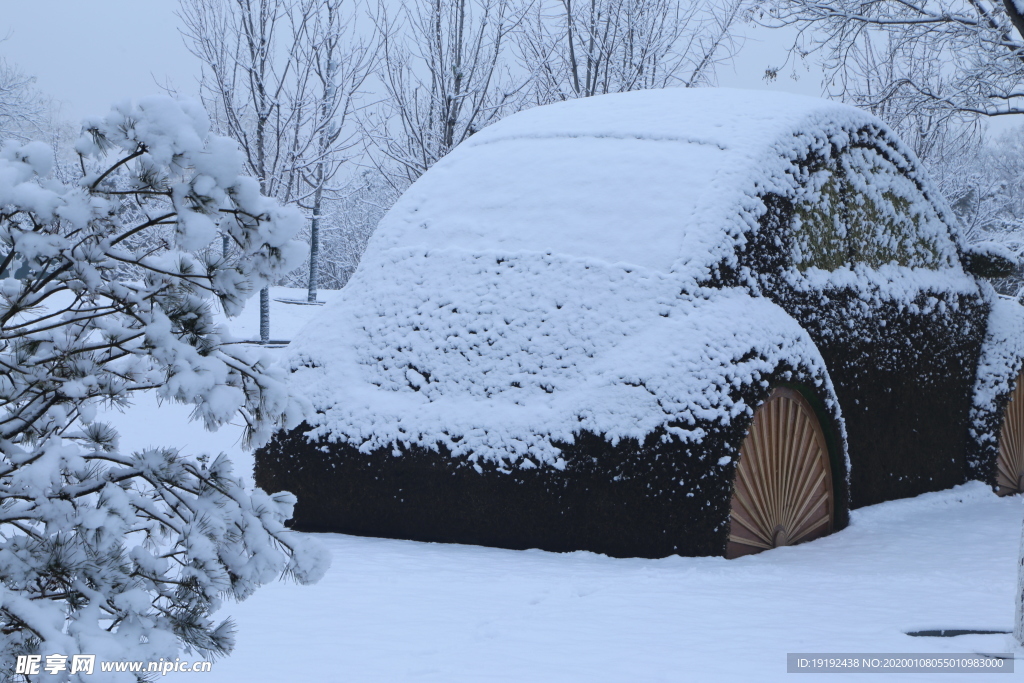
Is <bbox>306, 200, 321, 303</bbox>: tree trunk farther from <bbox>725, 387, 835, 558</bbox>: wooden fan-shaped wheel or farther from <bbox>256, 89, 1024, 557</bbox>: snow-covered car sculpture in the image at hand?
<bbox>725, 387, 835, 558</bbox>: wooden fan-shaped wheel

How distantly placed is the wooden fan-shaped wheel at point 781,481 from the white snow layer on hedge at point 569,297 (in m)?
0.27

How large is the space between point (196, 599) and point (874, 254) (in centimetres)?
555

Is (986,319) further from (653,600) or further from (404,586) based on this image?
(404,586)

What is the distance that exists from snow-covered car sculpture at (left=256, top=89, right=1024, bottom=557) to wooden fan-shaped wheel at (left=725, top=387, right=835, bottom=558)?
18 millimetres

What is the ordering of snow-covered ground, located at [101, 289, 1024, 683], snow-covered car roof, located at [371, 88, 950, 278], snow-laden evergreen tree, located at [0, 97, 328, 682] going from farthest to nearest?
1. snow-covered car roof, located at [371, 88, 950, 278]
2. snow-covered ground, located at [101, 289, 1024, 683]
3. snow-laden evergreen tree, located at [0, 97, 328, 682]

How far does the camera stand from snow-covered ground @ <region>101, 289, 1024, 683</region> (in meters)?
3.46

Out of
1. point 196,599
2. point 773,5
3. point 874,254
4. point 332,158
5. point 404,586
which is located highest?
point 773,5

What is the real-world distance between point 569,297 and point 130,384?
3178 mm

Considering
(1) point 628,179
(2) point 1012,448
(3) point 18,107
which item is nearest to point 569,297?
(1) point 628,179

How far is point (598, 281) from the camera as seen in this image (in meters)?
5.59

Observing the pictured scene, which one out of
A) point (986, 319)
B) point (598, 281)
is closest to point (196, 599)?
point (598, 281)

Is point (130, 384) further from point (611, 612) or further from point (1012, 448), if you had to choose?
point (1012, 448)

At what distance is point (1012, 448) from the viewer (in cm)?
852

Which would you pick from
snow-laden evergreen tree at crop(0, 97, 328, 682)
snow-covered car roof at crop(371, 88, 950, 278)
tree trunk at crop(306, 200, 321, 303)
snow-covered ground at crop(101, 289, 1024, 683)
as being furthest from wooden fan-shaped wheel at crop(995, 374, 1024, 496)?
tree trunk at crop(306, 200, 321, 303)
